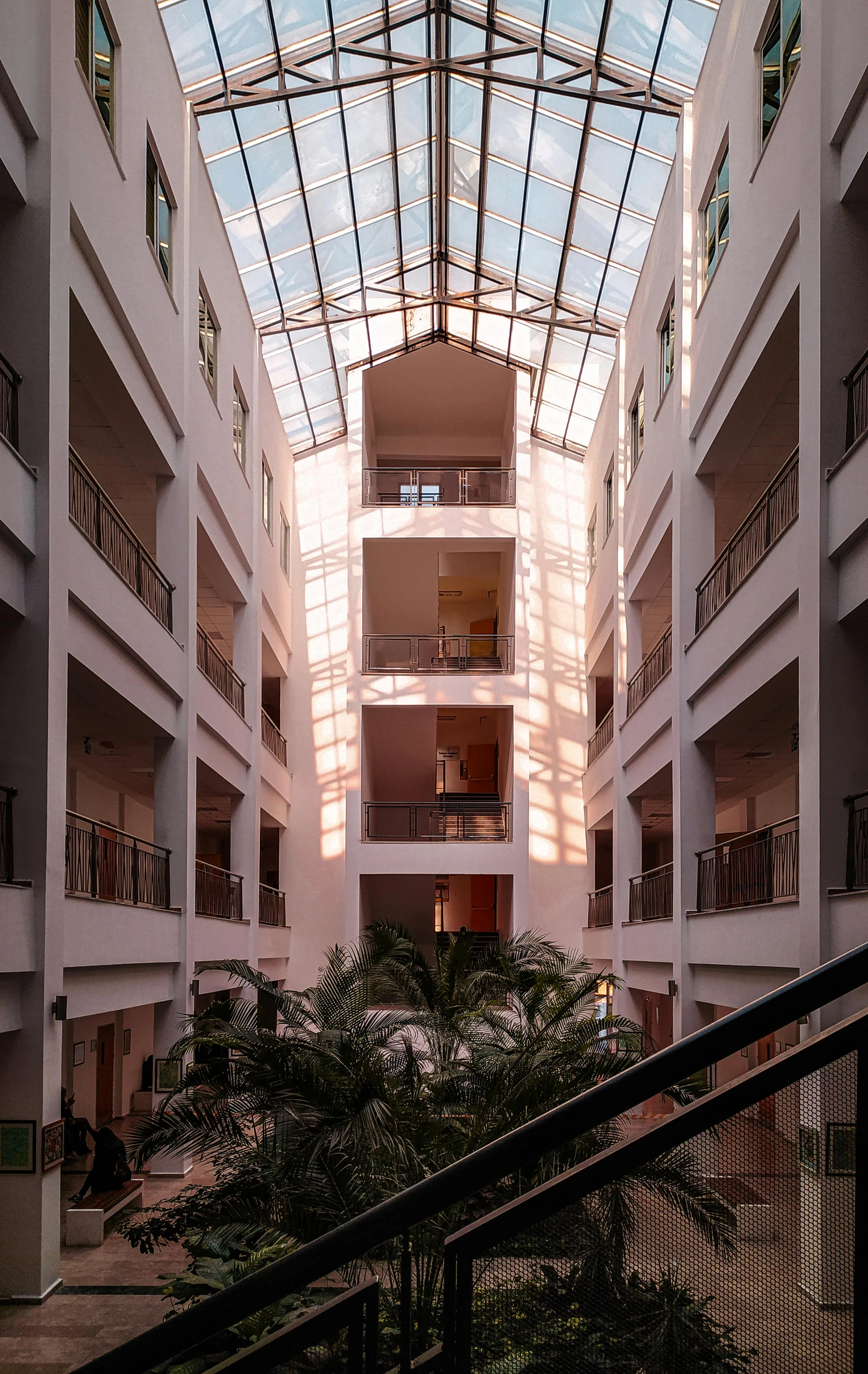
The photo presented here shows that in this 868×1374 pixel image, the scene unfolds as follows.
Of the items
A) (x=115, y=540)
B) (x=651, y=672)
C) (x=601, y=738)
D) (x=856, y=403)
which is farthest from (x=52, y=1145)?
(x=601, y=738)

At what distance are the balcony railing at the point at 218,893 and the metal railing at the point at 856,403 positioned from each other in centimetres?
1269

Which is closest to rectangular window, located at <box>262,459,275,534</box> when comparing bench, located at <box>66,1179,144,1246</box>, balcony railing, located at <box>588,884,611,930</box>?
balcony railing, located at <box>588,884,611,930</box>

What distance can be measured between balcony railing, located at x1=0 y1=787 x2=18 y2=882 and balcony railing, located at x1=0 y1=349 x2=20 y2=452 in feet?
11.7

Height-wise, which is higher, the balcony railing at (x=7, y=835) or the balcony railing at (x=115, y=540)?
the balcony railing at (x=115, y=540)

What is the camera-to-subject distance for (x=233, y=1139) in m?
10.7

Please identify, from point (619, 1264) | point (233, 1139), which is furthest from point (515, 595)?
point (619, 1264)

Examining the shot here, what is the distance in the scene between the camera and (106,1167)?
675 inches

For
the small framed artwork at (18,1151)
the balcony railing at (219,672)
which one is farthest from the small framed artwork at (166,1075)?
the balcony railing at (219,672)

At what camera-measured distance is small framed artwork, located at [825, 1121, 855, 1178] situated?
2338 mm

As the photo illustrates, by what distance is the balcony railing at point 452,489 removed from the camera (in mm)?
30141

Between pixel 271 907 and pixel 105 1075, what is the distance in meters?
5.19

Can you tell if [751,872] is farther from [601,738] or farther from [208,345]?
[208,345]

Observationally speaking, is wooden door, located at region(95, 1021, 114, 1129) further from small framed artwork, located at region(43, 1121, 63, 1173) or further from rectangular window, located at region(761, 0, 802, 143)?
rectangular window, located at region(761, 0, 802, 143)

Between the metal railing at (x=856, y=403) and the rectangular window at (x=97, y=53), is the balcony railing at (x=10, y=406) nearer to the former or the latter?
the rectangular window at (x=97, y=53)
